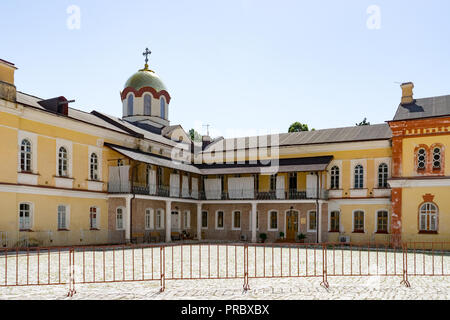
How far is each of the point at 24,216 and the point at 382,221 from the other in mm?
20317

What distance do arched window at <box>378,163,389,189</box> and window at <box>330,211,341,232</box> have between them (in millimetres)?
3261

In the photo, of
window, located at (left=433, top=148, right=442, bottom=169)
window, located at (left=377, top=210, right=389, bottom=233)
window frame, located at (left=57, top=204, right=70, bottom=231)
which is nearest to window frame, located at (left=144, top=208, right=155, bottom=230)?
window frame, located at (left=57, top=204, right=70, bottom=231)

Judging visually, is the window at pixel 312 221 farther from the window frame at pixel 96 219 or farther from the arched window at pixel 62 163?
the arched window at pixel 62 163

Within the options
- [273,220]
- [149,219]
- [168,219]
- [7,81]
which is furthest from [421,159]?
[7,81]

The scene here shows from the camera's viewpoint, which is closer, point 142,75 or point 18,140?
point 18,140

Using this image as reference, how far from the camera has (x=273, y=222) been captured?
3177cm

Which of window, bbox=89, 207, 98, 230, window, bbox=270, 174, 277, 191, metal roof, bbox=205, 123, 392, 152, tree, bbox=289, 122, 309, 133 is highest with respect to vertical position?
tree, bbox=289, 122, 309, 133

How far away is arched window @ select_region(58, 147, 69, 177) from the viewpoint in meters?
24.2

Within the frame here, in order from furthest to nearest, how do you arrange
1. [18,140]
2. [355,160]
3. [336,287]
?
[355,160], [18,140], [336,287]

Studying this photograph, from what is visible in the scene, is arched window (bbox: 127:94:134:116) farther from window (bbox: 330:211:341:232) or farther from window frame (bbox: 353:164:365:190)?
window frame (bbox: 353:164:365:190)

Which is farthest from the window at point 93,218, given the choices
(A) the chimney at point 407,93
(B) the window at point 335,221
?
(A) the chimney at point 407,93
